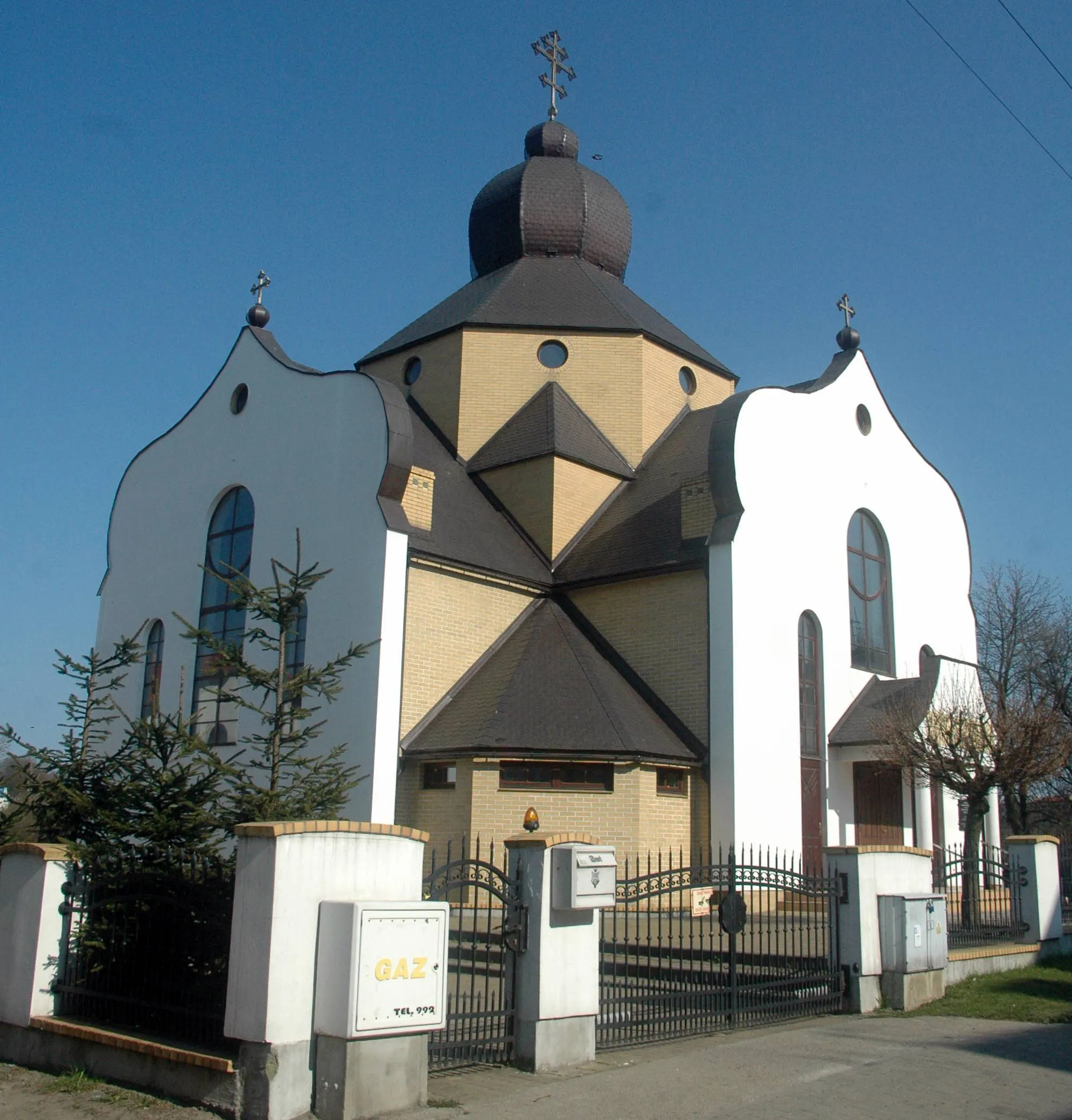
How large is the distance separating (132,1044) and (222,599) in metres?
13.9

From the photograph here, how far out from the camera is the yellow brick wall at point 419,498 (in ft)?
61.8

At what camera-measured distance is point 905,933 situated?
1179 cm

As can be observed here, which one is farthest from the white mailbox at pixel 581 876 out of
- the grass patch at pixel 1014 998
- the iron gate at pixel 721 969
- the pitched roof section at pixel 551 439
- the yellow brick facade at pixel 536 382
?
the yellow brick facade at pixel 536 382

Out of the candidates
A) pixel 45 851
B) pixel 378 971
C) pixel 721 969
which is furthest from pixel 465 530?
pixel 378 971

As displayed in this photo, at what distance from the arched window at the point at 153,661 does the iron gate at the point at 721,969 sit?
37.9 feet

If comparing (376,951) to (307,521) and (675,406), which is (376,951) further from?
(675,406)

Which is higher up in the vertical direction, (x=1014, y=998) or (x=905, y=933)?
(x=905, y=933)

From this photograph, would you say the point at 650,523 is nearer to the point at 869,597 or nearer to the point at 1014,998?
the point at 869,597

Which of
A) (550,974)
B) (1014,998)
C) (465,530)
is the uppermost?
(465,530)

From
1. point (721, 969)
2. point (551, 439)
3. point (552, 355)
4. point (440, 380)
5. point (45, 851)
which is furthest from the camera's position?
point (440, 380)

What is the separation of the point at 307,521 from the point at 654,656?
6.10m

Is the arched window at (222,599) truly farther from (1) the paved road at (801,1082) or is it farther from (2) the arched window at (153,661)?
(1) the paved road at (801,1082)

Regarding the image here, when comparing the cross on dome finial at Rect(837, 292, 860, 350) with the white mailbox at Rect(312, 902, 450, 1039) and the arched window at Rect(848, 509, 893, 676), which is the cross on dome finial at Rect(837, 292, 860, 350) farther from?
the white mailbox at Rect(312, 902, 450, 1039)

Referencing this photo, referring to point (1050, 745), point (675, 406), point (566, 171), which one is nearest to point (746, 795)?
point (1050, 745)
